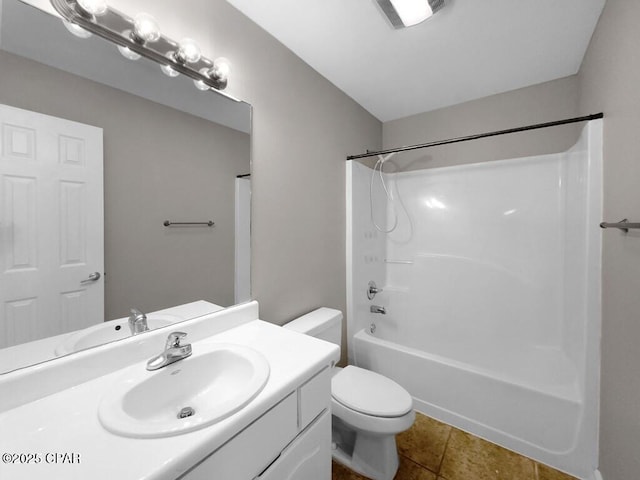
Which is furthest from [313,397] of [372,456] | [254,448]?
[372,456]

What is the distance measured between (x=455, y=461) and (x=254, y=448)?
55.6 inches

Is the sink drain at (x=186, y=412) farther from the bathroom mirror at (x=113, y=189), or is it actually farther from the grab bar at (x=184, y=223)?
the grab bar at (x=184, y=223)

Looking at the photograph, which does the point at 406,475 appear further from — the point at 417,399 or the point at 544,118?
the point at 544,118

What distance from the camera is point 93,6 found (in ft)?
2.77

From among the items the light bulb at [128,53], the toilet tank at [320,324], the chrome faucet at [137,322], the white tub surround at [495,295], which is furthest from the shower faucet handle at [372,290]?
the light bulb at [128,53]

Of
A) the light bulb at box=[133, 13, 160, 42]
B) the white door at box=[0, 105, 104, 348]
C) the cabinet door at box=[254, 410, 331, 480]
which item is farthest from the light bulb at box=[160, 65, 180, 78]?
the cabinet door at box=[254, 410, 331, 480]

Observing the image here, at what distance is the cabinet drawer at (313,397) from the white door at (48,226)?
76 cm

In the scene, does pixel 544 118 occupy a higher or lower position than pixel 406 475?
higher

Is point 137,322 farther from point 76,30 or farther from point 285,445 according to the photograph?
point 76,30

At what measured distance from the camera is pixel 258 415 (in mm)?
710

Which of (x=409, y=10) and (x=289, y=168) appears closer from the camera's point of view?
(x=409, y=10)

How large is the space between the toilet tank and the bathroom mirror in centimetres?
39

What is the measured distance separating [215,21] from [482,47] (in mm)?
1479

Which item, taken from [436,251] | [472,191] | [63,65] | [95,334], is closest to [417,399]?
[436,251]
